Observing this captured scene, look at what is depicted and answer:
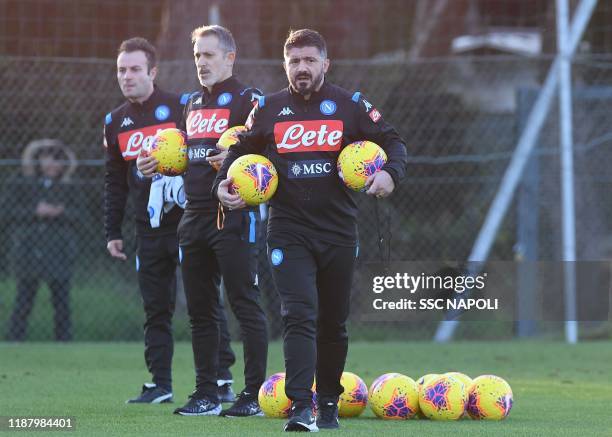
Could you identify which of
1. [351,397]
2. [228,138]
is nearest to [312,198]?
[228,138]

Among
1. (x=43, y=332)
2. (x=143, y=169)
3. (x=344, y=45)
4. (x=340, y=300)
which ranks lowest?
(x=43, y=332)

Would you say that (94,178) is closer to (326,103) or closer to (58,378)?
(58,378)

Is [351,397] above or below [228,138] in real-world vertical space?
below

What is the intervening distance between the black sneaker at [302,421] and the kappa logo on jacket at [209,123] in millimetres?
1729

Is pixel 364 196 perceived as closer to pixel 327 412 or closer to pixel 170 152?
pixel 170 152

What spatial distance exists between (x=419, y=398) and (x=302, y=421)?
1123 mm

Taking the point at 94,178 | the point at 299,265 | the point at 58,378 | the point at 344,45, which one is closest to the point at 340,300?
the point at 299,265

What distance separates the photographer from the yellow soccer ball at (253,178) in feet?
20.7

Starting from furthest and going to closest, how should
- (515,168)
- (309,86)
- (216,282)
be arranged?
(515,168) → (216,282) → (309,86)

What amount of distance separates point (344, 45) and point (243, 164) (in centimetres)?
1050

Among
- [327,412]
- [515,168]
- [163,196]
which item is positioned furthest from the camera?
[515,168]

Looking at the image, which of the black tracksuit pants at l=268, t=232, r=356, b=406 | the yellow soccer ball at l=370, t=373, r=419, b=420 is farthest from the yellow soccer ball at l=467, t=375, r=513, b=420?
the black tracksuit pants at l=268, t=232, r=356, b=406

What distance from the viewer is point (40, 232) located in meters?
13.0

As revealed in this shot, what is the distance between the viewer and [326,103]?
651cm
